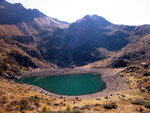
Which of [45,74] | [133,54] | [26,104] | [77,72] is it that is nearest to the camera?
[26,104]

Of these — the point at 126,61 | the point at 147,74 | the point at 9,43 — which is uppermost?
the point at 9,43

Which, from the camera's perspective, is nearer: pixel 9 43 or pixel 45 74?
pixel 45 74

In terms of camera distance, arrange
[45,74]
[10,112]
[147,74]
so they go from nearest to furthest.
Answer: [10,112], [147,74], [45,74]

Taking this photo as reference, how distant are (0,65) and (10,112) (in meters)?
114

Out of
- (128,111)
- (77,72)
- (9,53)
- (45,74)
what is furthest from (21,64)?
(128,111)

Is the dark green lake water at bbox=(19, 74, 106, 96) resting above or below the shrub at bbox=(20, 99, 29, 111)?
below

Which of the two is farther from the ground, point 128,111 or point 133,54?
point 133,54

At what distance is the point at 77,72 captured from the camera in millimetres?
165000

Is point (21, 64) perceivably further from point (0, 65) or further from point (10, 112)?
point (10, 112)

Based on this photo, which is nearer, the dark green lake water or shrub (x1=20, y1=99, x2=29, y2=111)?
shrub (x1=20, y1=99, x2=29, y2=111)

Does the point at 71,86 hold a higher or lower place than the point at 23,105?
lower

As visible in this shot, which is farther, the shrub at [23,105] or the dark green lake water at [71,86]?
the dark green lake water at [71,86]

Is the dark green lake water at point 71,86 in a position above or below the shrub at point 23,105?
below

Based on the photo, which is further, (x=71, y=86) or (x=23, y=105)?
(x=71, y=86)
